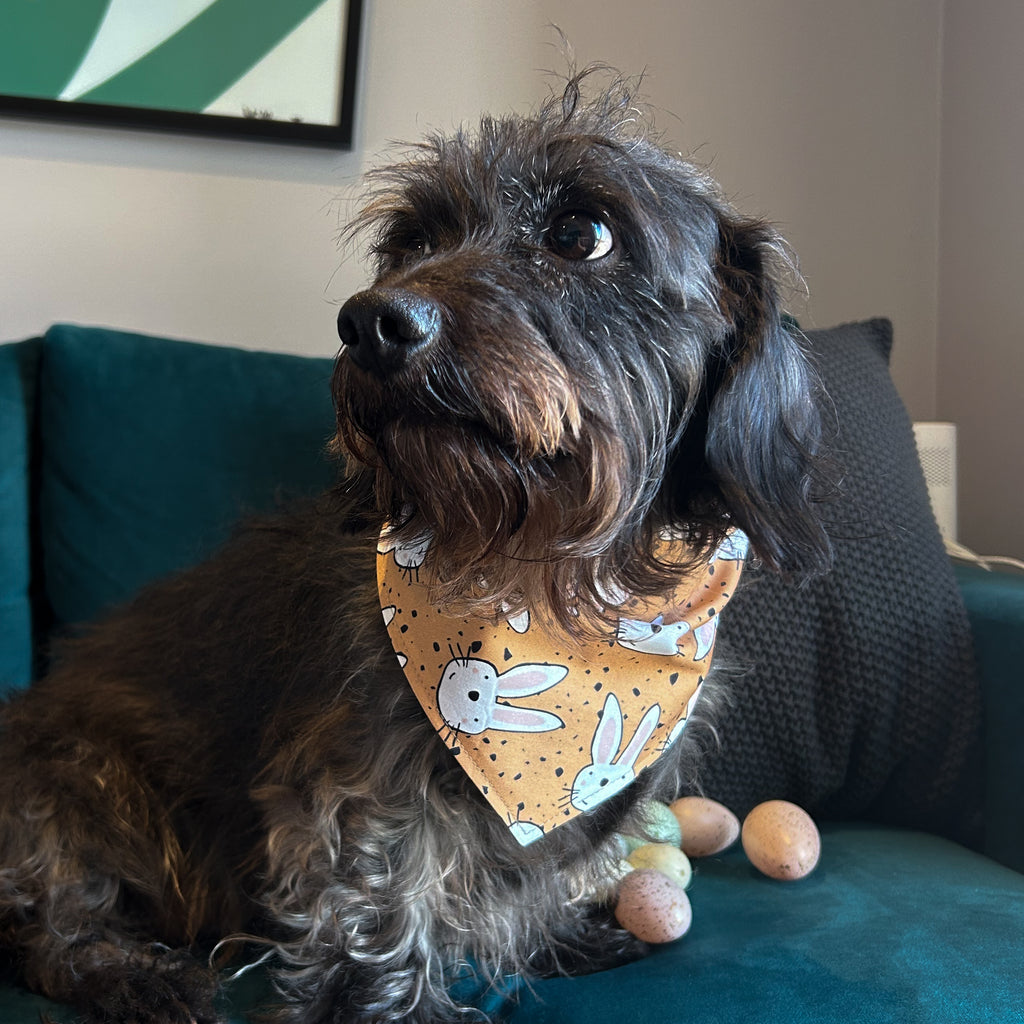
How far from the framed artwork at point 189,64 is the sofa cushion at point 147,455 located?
1.90ft

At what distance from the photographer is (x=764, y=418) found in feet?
3.30

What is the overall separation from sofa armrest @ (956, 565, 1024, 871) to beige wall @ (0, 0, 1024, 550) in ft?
2.37

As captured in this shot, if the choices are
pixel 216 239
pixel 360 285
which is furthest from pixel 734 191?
pixel 216 239

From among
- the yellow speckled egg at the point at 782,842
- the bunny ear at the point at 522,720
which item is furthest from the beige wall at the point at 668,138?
the bunny ear at the point at 522,720

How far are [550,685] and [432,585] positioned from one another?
199 mm

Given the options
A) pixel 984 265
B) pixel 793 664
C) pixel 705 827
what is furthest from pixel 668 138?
pixel 705 827

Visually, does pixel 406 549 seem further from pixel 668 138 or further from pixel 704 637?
pixel 668 138

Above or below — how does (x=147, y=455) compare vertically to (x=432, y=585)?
above

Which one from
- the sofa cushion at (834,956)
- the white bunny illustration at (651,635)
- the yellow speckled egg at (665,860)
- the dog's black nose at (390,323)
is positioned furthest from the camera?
the yellow speckled egg at (665,860)

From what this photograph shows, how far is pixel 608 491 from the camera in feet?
3.08

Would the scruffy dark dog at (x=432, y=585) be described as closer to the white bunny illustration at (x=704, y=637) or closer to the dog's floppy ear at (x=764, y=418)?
the dog's floppy ear at (x=764, y=418)

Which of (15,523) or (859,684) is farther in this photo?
(15,523)

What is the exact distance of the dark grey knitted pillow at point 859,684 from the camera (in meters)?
1.57

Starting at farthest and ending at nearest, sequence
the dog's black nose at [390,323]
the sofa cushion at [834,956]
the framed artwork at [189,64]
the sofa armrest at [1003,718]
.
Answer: the framed artwork at [189,64]
the sofa armrest at [1003,718]
the sofa cushion at [834,956]
the dog's black nose at [390,323]
